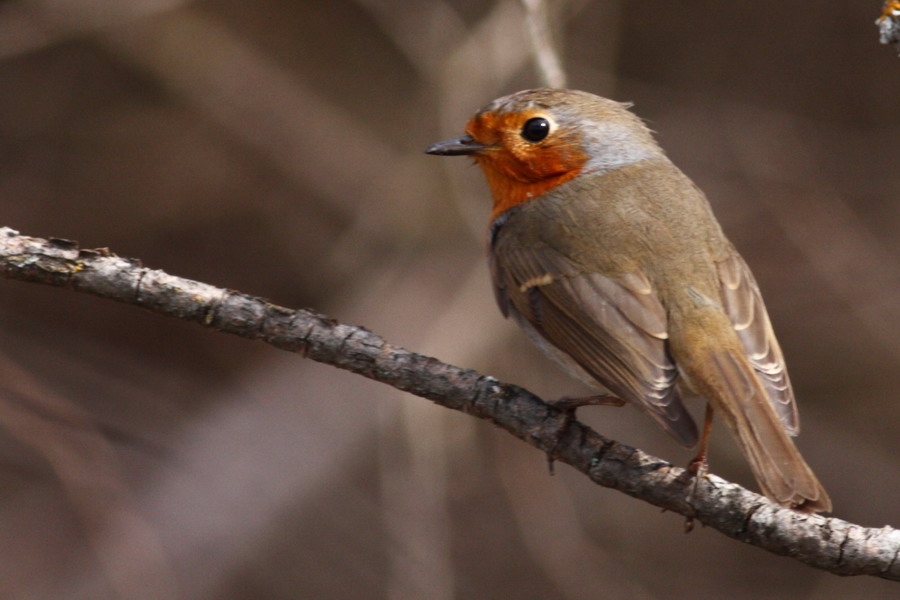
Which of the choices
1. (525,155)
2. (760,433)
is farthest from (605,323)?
(525,155)

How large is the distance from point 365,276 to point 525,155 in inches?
104

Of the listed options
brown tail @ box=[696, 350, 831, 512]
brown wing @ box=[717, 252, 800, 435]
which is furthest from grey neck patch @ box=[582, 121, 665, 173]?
brown tail @ box=[696, 350, 831, 512]

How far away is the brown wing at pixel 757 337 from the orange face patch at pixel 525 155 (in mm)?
728

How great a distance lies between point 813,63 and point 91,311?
16.2 ft

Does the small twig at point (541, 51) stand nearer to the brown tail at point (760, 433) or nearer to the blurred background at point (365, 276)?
the blurred background at point (365, 276)

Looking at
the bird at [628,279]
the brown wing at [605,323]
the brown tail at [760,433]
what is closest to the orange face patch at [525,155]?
the bird at [628,279]

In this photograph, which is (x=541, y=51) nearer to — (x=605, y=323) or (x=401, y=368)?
(x=605, y=323)

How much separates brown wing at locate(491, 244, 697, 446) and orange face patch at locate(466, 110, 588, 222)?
0.32 meters

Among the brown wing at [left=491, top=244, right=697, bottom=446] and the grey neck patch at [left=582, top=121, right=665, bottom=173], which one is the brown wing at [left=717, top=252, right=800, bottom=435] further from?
the grey neck patch at [left=582, top=121, right=665, bottom=173]

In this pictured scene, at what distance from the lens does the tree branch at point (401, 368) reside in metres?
2.64

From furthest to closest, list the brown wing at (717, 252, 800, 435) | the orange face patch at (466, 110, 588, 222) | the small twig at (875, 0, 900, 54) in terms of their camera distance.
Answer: the orange face patch at (466, 110, 588, 222) < the brown wing at (717, 252, 800, 435) < the small twig at (875, 0, 900, 54)

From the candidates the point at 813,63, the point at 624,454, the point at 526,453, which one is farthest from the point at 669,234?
the point at 813,63

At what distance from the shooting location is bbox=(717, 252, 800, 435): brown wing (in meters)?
3.05

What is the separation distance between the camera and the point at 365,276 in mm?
6258
